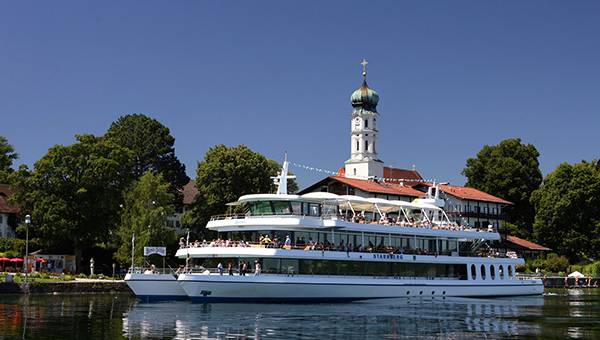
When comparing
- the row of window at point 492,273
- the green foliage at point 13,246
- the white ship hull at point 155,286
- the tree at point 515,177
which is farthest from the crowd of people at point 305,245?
the tree at point 515,177

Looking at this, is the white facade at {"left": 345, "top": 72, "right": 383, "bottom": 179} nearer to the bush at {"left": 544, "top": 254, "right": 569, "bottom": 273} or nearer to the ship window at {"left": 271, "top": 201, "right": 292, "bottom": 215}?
the bush at {"left": 544, "top": 254, "right": 569, "bottom": 273}

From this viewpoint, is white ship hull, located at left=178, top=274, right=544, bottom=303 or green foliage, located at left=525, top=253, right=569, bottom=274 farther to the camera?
green foliage, located at left=525, top=253, right=569, bottom=274

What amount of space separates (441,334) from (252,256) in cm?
1660

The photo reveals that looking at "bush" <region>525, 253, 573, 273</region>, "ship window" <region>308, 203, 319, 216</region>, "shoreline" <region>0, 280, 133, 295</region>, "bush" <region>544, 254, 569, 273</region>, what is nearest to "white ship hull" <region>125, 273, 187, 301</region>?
"ship window" <region>308, 203, 319, 216</region>

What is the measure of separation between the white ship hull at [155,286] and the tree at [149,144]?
37.6 metres

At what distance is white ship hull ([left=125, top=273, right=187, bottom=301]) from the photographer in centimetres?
4912

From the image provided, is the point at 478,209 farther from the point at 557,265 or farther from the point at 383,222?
the point at 383,222

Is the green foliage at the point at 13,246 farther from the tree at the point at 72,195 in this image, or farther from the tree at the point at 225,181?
the tree at the point at 225,181

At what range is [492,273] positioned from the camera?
60625mm

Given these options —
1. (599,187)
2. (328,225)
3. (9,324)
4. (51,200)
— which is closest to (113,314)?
(9,324)

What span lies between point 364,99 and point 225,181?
157 ft

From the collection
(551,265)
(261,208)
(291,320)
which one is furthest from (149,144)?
(291,320)

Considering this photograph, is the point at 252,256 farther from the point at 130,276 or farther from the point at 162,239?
the point at 162,239

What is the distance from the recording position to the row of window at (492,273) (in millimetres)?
58625
